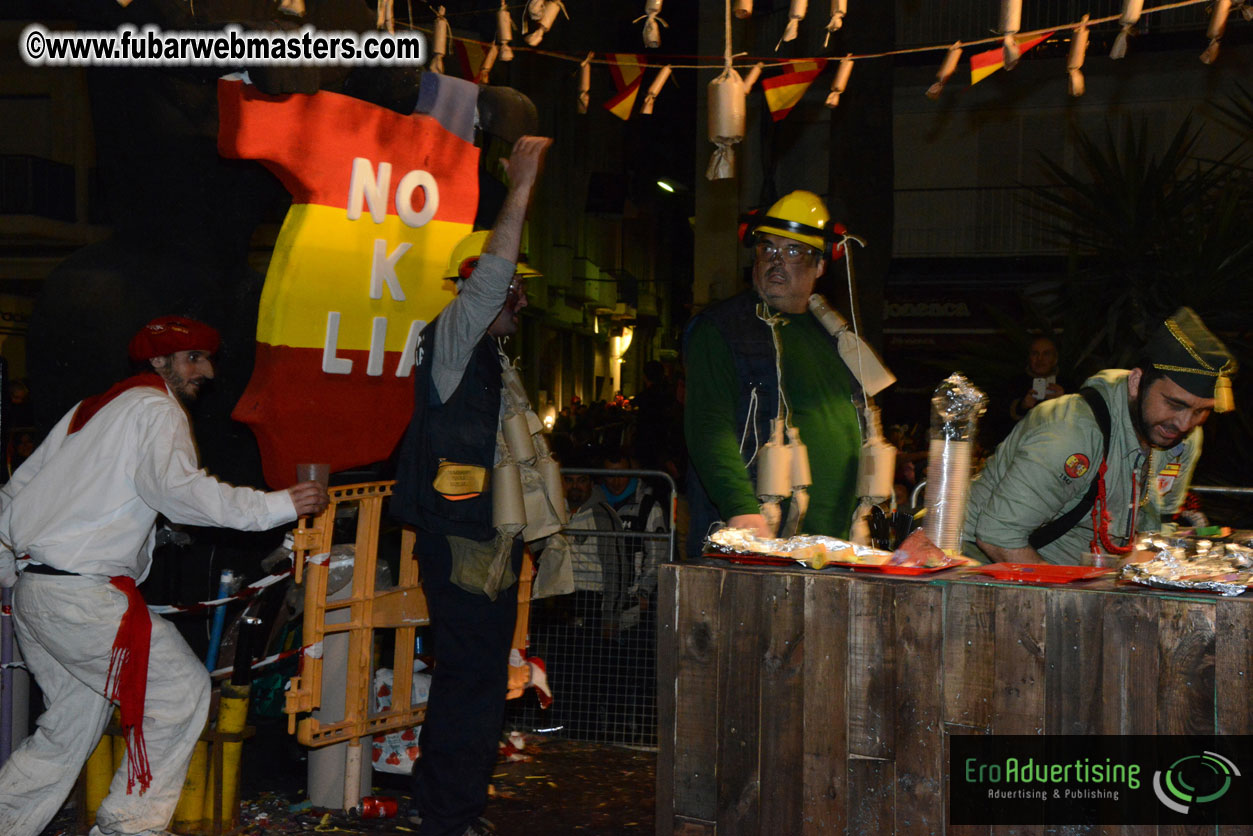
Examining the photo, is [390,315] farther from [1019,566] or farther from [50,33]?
[1019,566]

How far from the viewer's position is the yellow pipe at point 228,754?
5305mm

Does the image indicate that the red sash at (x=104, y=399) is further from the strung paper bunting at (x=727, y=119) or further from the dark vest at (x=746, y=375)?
the strung paper bunting at (x=727, y=119)

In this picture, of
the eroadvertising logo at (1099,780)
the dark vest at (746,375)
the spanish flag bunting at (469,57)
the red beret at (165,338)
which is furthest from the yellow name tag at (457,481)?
the spanish flag bunting at (469,57)

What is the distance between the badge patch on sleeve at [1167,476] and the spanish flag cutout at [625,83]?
12.5 feet

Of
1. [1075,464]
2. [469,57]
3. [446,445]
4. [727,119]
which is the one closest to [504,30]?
[727,119]

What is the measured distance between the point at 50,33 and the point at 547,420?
22864mm

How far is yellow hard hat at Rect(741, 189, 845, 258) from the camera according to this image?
4594 mm

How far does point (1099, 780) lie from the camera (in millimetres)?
2998

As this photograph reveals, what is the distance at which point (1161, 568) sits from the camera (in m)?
3.16

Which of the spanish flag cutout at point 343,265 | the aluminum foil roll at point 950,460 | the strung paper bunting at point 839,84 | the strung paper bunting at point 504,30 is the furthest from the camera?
the strung paper bunting at point 839,84

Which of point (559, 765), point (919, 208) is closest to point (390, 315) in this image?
point (559, 765)

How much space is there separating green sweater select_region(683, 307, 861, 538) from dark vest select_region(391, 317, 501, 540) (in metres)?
0.83

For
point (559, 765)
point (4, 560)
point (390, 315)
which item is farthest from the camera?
point (559, 765)

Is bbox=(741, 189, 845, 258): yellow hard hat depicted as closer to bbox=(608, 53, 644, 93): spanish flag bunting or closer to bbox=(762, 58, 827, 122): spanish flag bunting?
bbox=(762, 58, 827, 122): spanish flag bunting
